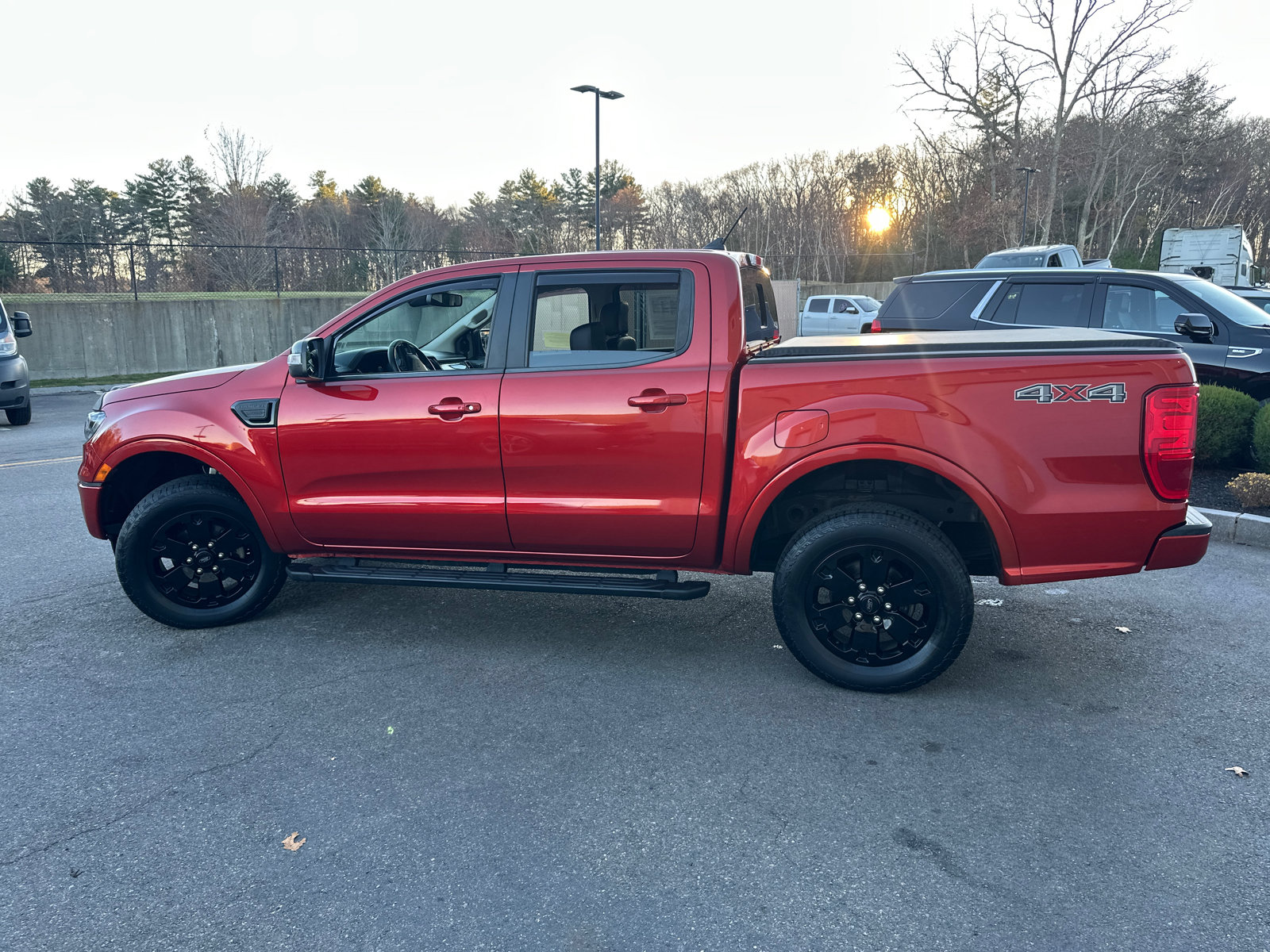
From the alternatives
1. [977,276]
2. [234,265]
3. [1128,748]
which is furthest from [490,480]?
[234,265]

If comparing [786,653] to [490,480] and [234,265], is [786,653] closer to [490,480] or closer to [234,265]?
[490,480]

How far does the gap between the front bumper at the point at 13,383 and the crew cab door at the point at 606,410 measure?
11303mm

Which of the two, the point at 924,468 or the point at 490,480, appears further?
the point at 490,480

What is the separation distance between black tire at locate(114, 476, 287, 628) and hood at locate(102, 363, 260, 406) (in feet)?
1.58

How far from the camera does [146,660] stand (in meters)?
4.35

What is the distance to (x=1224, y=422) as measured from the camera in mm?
7863

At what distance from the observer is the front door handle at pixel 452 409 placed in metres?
4.23

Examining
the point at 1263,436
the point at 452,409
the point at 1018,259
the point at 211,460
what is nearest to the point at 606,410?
the point at 452,409

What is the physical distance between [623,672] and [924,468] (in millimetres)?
1665

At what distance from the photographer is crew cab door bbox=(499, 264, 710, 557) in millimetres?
4031

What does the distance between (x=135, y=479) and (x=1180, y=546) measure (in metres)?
5.22

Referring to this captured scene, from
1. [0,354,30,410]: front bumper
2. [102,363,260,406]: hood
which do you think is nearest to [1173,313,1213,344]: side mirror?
[102,363,260,406]: hood

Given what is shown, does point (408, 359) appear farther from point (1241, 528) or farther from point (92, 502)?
→ point (1241, 528)

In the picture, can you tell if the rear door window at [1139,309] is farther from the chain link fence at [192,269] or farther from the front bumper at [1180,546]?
the chain link fence at [192,269]
